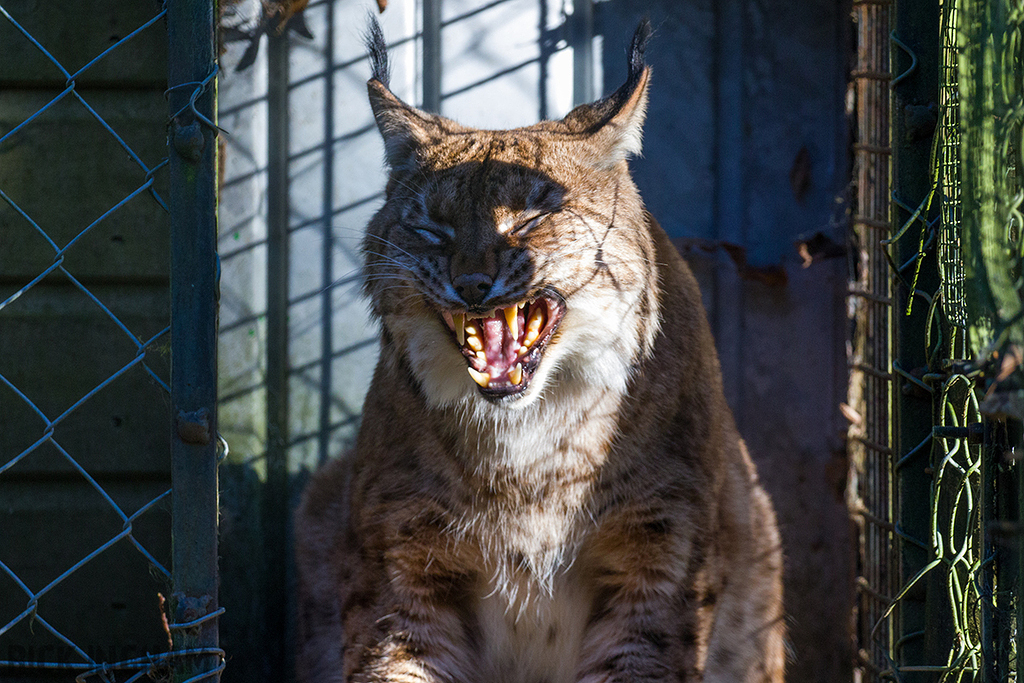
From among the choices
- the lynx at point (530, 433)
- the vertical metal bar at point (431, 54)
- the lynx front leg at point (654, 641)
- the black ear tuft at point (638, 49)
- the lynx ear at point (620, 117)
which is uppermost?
the vertical metal bar at point (431, 54)

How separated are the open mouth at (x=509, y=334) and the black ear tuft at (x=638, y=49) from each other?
2.11 feet

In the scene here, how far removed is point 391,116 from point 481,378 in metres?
0.80

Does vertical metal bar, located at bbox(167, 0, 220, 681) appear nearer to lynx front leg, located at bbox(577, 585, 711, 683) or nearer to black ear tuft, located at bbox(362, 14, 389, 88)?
black ear tuft, located at bbox(362, 14, 389, 88)

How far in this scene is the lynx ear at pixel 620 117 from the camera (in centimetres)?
242

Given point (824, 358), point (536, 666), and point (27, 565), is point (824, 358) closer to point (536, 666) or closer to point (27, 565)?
point (536, 666)

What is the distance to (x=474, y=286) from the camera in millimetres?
2141

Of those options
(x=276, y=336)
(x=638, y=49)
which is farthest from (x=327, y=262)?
(x=638, y=49)

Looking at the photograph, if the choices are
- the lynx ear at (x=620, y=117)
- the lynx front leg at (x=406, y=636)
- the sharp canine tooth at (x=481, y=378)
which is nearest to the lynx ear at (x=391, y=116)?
the lynx ear at (x=620, y=117)

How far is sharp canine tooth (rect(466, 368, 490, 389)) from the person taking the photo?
2.17 meters

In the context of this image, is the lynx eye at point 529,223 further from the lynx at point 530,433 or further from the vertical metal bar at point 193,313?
the vertical metal bar at point 193,313

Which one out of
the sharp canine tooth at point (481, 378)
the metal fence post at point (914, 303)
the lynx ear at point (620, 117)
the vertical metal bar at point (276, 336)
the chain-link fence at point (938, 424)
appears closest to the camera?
the chain-link fence at point (938, 424)

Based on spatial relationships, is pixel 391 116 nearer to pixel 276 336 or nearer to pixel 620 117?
pixel 620 117

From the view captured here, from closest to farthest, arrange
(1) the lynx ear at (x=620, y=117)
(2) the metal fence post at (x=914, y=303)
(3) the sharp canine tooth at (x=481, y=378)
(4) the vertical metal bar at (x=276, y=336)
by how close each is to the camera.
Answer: (2) the metal fence post at (x=914, y=303), (3) the sharp canine tooth at (x=481, y=378), (1) the lynx ear at (x=620, y=117), (4) the vertical metal bar at (x=276, y=336)

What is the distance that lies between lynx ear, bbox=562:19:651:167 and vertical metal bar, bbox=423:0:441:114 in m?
0.75
